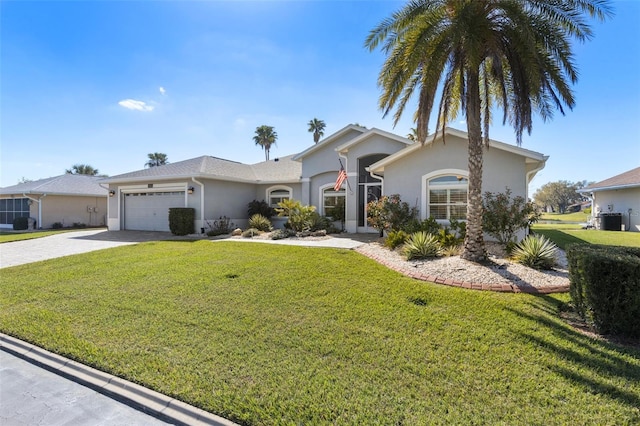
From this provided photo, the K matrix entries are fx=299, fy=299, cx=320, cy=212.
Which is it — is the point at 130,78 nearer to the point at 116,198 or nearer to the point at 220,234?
the point at 220,234

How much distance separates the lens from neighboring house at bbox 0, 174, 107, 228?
25.4m

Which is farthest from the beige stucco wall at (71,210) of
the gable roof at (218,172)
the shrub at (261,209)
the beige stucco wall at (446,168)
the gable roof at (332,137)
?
the beige stucco wall at (446,168)

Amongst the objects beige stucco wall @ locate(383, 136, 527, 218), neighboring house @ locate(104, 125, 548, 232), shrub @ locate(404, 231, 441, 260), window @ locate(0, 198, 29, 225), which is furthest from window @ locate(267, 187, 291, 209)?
window @ locate(0, 198, 29, 225)

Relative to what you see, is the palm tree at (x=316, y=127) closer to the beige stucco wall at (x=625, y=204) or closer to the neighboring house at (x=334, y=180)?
the neighboring house at (x=334, y=180)

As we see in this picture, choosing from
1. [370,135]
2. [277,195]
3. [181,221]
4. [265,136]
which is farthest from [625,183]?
[265,136]

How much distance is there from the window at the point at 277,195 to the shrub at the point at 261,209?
64cm

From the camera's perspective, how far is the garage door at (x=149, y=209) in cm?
1978

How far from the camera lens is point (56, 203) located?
26234mm

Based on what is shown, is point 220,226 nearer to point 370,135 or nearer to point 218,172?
point 218,172

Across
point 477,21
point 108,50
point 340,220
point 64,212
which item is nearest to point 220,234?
point 340,220

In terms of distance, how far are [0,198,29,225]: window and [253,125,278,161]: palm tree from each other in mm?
26516

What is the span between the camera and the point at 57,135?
18.5 meters

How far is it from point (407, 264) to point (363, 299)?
118 inches

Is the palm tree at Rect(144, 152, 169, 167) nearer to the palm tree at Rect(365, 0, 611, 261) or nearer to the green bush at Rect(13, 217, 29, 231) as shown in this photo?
the green bush at Rect(13, 217, 29, 231)
